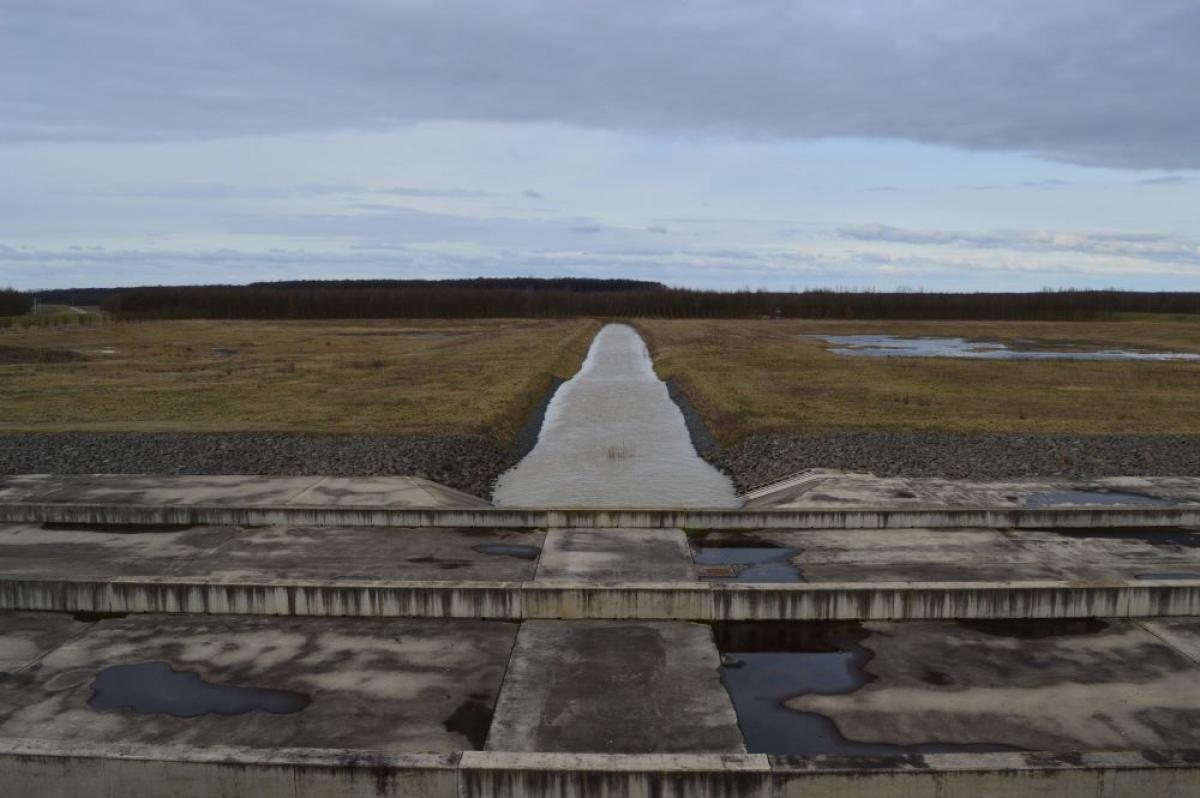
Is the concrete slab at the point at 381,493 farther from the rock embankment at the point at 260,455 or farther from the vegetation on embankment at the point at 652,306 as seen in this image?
the vegetation on embankment at the point at 652,306

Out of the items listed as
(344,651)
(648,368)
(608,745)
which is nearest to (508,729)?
(608,745)

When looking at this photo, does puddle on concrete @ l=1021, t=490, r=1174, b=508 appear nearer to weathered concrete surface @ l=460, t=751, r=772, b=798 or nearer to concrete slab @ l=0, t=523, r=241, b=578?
weathered concrete surface @ l=460, t=751, r=772, b=798

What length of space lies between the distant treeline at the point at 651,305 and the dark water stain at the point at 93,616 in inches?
5597

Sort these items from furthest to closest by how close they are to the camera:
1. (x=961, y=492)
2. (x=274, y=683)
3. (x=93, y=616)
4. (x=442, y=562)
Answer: (x=961, y=492)
(x=442, y=562)
(x=93, y=616)
(x=274, y=683)

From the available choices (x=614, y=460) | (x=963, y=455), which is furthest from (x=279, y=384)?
(x=963, y=455)

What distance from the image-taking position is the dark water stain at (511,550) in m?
17.4

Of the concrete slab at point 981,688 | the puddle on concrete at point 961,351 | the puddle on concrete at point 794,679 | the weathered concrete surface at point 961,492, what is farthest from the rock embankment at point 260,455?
the puddle on concrete at point 961,351

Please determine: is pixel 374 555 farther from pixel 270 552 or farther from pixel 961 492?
pixel 961 492

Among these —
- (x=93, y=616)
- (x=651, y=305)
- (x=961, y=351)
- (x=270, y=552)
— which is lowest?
(x=93, y=616)

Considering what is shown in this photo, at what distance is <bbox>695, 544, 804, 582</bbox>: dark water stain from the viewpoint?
16.3m

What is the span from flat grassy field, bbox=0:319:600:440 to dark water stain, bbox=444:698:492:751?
853 inches

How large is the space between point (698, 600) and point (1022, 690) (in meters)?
4.82

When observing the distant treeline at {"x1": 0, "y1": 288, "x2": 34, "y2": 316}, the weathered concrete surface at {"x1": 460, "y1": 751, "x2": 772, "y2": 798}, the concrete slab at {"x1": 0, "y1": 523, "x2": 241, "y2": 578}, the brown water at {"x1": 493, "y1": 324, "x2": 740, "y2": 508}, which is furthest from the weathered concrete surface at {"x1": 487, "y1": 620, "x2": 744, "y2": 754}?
the distant treeline at {"x1": 0, "y1": 288, "x2": 34, "y2": 316}

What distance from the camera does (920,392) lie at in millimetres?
43875
